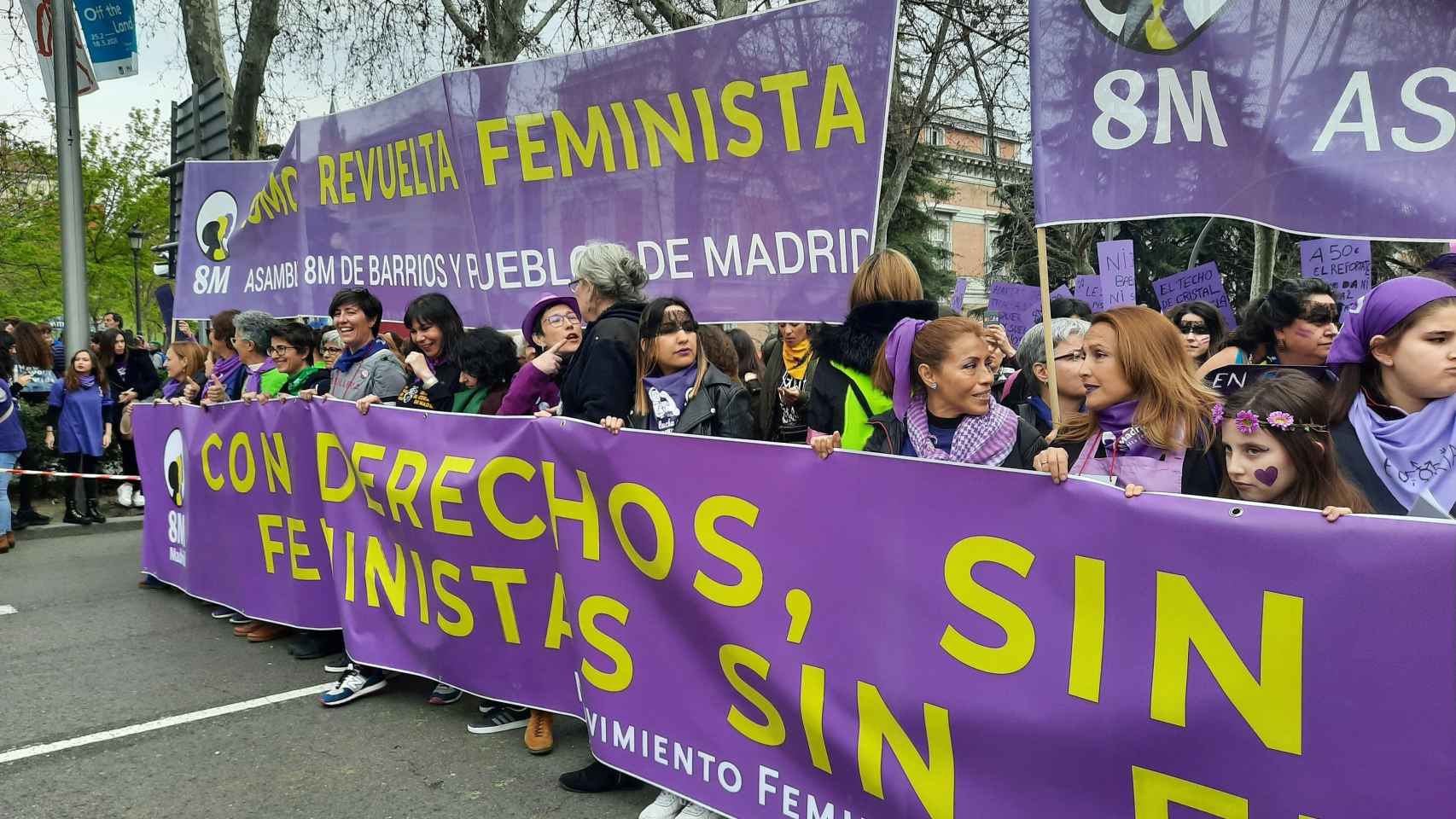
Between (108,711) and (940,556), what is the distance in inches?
151

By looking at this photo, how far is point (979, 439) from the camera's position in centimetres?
308

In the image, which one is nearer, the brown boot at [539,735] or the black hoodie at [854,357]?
the black hoodie at [854,357]

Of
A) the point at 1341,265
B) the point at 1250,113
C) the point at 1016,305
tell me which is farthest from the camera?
the point at 1016,305

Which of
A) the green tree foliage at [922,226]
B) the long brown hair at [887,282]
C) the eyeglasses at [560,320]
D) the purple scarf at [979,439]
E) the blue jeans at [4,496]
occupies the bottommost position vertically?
the blue jeans at [4,496]

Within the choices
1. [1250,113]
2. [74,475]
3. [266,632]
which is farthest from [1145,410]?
[74,475]

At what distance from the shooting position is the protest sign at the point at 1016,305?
7.69 meters

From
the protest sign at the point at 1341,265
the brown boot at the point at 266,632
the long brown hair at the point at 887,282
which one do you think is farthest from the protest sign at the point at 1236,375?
the brown boot at the point at 266,632

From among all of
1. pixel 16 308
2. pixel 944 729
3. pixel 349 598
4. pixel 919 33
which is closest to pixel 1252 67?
pixel 944 729

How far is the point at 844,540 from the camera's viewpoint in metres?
2.89

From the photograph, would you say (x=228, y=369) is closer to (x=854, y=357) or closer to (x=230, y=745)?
(x=230, y=745)

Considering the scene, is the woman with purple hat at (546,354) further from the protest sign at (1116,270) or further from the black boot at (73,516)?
the black boot at (73,516)

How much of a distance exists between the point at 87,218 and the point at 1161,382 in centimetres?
3253

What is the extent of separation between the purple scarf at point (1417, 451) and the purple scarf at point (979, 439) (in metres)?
0.86

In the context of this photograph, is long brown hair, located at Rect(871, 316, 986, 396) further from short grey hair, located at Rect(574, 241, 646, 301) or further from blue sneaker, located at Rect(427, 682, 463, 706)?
blue sneaker, located at Rect(427, 682, 463, 706)
